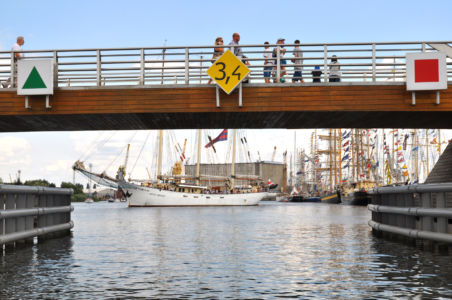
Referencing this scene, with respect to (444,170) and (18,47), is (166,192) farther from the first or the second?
(444,170)

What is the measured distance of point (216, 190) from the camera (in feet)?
362

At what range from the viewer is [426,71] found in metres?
21.6

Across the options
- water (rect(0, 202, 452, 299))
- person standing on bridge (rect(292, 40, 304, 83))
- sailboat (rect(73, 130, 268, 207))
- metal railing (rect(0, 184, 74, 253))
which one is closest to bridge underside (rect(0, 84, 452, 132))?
person standing on bridge (rect(292, 40, 304, 83))

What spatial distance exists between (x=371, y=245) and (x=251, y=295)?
906 cm

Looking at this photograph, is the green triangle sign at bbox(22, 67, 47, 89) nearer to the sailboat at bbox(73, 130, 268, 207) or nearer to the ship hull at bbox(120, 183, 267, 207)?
the sailboat at bbox(73, 130, 268, 207)

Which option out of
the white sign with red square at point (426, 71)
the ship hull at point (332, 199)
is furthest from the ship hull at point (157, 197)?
the white sign with red square at point (426, 71)

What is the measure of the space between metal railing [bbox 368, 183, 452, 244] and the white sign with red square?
503 cm

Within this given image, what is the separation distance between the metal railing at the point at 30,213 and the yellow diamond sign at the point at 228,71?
729cm

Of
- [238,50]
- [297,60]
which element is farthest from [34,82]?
[297,60]

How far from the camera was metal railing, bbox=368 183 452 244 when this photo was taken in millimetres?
13464

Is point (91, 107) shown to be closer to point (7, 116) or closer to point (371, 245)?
point (7, 116)

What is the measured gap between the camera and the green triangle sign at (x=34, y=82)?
21875mm

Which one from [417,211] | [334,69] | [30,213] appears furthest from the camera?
[334,69]

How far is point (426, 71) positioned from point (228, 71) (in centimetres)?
790
